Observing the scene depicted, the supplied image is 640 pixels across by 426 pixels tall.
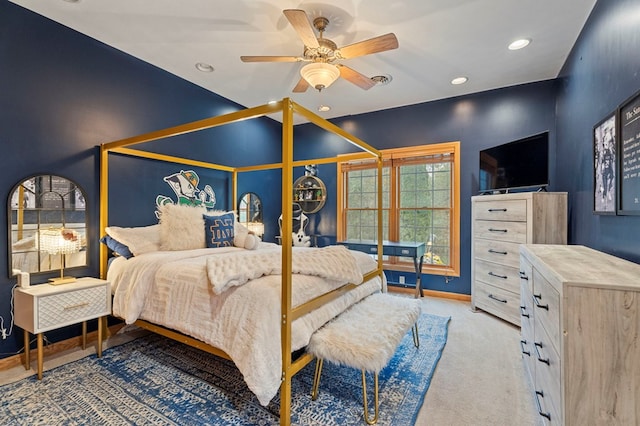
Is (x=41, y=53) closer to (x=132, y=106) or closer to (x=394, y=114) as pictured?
(x=132, y=106)

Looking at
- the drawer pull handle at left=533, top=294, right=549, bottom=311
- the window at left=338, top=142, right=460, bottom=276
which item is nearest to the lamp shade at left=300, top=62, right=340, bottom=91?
the window at left=338, top=142, right=460, bottom=276

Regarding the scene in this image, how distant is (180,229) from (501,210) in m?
3.34

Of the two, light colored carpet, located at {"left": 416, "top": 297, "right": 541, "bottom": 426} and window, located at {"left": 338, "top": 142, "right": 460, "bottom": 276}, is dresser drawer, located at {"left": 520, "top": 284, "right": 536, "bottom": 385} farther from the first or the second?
window, located at {"left": 338, "top": 142, "right": 460, "bottom": 276}

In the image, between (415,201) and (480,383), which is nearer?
(480,383)

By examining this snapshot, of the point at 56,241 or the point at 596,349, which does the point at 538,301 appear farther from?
the point at 56,241

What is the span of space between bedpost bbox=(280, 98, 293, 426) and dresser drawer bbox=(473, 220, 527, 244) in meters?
2.56

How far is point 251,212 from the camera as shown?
15.0 feet

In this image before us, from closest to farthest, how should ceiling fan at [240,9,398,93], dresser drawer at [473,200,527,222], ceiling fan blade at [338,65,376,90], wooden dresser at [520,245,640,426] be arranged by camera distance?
1. wooden dresser at [520,245,640,426]
2. ceiling fan at [240,9,398,93]
3. ceiling fan blade at [338,65,376,90]
4. dresser drawer at [473,200,527,222]

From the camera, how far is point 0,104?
220 centimetres

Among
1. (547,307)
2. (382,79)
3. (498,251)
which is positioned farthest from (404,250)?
(547,307)

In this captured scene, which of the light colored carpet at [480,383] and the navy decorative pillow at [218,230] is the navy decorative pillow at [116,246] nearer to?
the navy decorative pillow at [218,230]

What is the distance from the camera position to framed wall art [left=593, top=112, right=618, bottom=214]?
1844 mm

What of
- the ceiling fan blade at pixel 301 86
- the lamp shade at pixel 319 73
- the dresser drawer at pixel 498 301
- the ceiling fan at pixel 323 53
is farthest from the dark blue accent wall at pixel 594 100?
the ceiling fan blade at pixel 301 86

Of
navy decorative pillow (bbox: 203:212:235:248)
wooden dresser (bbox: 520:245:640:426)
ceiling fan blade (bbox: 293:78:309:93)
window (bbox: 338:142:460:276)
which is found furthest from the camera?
window (bbox: 338:142:460:276)
